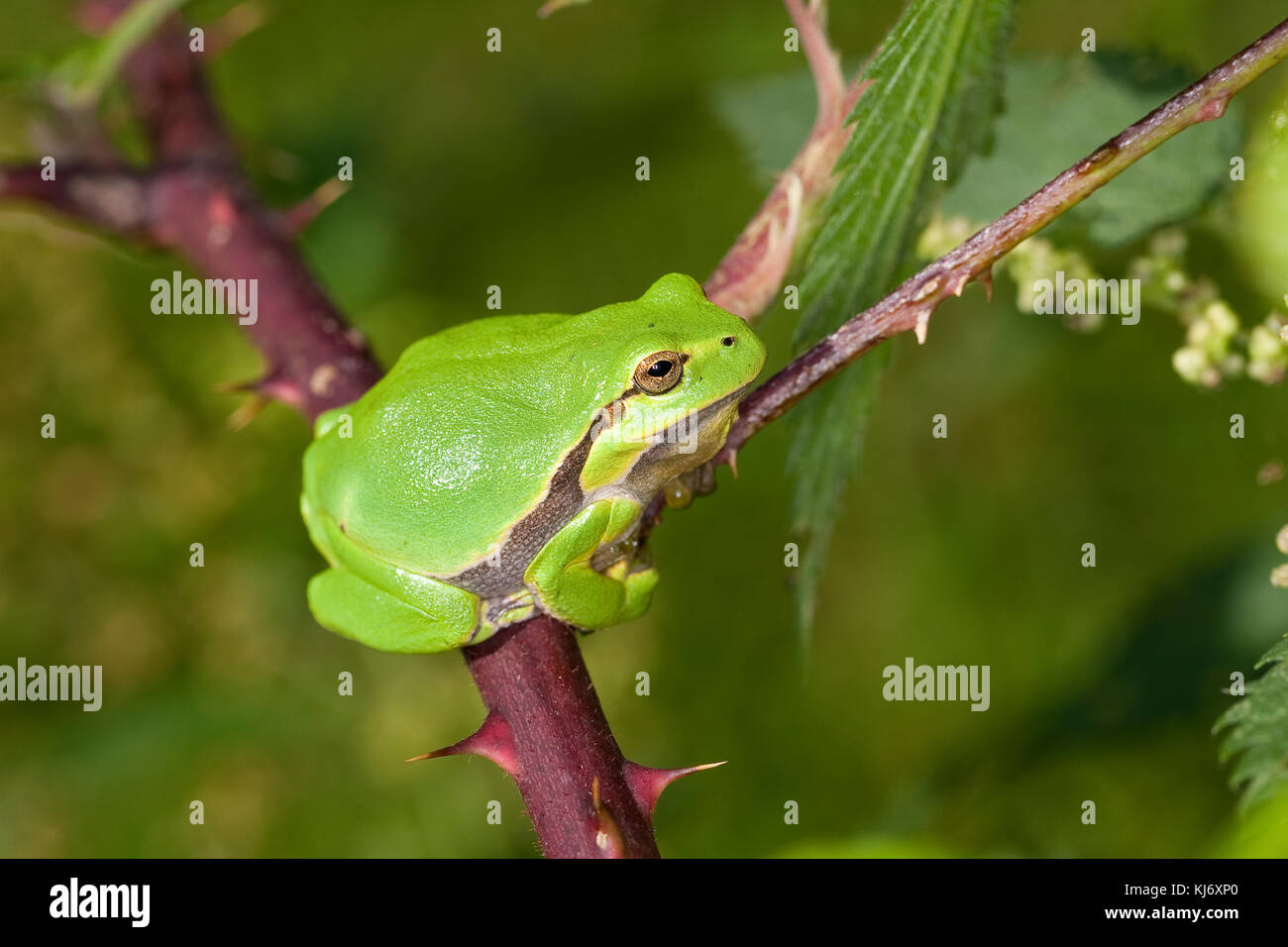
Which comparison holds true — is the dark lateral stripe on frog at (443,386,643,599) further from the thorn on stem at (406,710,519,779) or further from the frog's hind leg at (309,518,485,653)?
the thorn on stem at (406,710,519,779)


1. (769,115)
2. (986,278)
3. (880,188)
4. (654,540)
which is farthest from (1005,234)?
(654,540)

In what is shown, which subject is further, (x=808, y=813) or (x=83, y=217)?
(x=808, y=813)

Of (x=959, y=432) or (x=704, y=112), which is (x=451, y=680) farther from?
(x=704, y=112)

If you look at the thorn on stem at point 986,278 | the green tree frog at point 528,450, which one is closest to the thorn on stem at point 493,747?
the green tree frog at point 528,450

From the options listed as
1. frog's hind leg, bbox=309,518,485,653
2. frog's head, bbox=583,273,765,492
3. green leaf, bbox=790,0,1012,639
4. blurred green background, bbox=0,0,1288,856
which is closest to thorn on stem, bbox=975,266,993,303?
green leaf, bbox=790,0,1012,639

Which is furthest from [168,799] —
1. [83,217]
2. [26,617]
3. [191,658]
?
[83,217]
